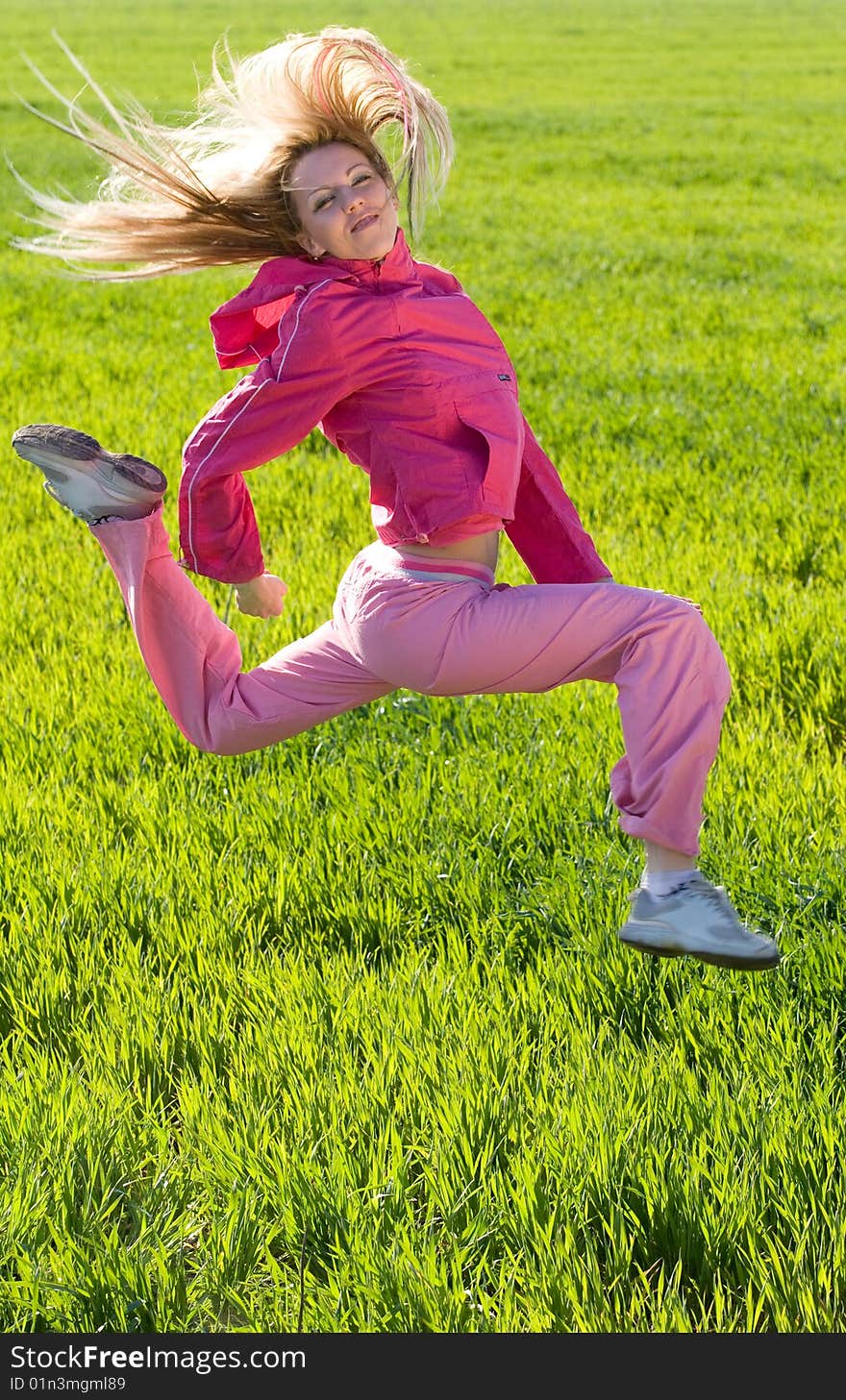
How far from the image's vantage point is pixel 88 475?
2.88 meters

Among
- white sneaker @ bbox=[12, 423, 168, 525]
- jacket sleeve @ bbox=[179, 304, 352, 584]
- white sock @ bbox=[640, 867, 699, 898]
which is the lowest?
white sock @ bbox=[640, 867, 699, 898]

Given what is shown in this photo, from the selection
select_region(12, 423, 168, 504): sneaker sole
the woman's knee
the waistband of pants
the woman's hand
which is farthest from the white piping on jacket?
the woman's knee

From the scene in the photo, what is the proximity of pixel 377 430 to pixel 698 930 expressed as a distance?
1.08 metres

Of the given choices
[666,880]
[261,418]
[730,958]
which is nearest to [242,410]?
[261,418]

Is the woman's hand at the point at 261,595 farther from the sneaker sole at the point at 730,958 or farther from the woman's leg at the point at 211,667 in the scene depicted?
the sneaker sole at the point at 730,958

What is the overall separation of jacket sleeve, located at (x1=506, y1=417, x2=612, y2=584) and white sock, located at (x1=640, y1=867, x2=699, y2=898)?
0.64m

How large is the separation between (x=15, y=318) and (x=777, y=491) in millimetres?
6991

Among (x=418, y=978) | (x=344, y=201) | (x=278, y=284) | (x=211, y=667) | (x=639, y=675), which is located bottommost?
(x=418, y=978)

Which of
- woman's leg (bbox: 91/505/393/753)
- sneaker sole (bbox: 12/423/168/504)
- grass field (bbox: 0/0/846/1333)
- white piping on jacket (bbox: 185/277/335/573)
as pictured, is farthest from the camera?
woman's leg (bbox: 91/505/393/753)

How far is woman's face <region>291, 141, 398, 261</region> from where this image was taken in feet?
8.71

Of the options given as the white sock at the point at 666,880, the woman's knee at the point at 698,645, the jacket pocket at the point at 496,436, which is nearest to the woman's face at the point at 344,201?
the jacket pocket at the point at 496,436

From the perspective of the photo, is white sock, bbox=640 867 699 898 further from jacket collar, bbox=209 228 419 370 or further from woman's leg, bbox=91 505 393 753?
jacket collar, bbox=209 228 419 370

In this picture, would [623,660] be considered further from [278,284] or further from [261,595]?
[278,284]

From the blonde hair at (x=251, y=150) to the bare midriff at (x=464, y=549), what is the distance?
572 millimetres
